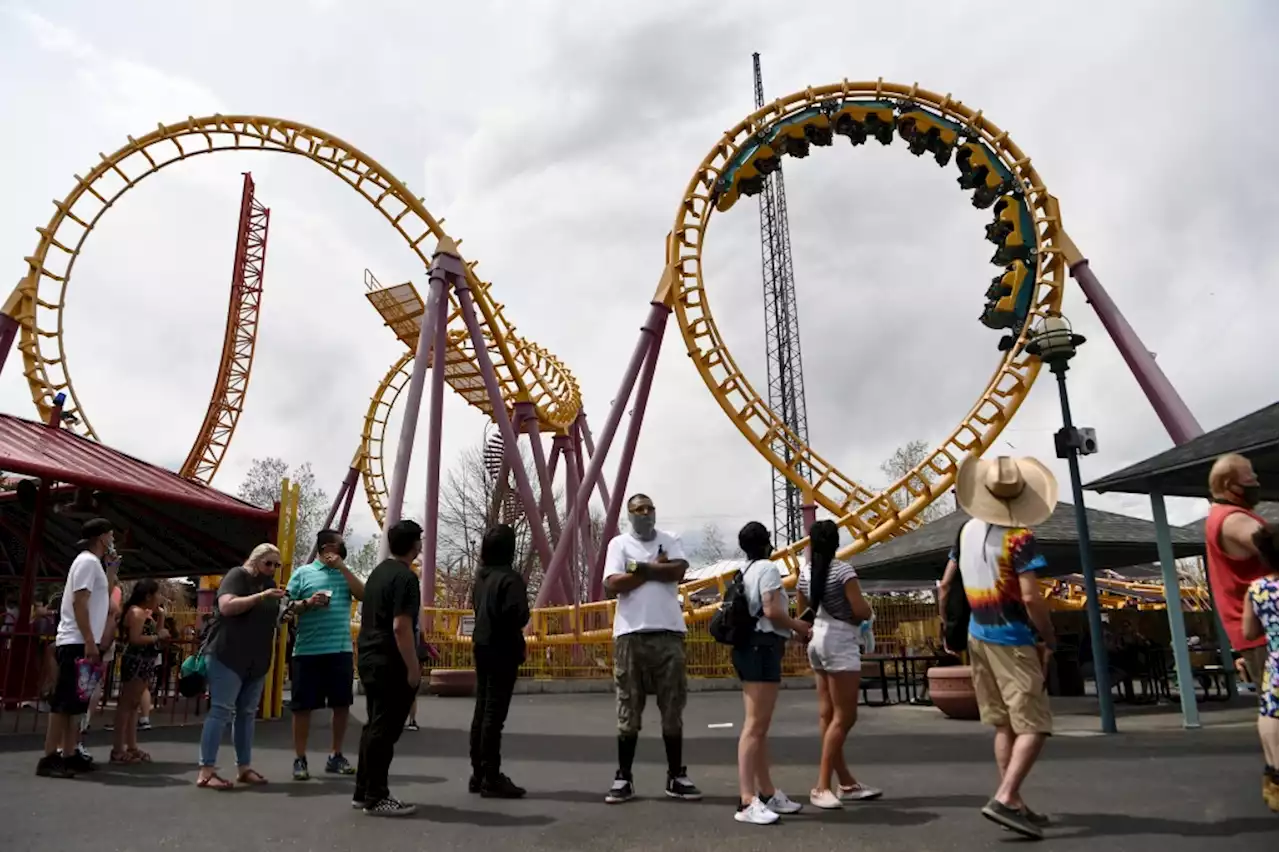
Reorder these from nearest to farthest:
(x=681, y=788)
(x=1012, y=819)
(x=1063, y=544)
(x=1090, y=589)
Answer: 1. (x=1012, y=819)
2. (x=681, y=788)
3. (x=1090, y=589)
4. (x=1063, y=544)

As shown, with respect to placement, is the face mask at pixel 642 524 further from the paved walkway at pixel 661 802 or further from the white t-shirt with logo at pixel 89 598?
the white t-shirt with logo at pixel 89 598

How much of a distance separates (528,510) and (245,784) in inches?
466

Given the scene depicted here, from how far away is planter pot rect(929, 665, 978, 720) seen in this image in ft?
28.8

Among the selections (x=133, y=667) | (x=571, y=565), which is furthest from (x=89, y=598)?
(x=571, y=565)

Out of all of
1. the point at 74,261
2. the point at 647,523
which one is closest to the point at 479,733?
the point at 647,523

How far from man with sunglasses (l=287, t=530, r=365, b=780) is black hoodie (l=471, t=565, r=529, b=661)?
1.22m

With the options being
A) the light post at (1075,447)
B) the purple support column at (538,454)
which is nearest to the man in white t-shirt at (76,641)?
the light post at (1075,447)

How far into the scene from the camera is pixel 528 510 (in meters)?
17.2

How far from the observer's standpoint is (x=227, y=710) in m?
5.44

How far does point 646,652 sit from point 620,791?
76 cm

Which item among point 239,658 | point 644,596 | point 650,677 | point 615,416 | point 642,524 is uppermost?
point 615,416

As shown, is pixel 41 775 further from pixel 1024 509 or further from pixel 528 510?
pixel 528 510

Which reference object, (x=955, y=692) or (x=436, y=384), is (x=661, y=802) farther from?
(x=436, y=384)

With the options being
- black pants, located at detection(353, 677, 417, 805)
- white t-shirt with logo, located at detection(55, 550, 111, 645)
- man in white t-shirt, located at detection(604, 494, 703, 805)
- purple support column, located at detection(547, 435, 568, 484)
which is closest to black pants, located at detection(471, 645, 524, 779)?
black pants, located at detection(353, 677, 417, 805)
